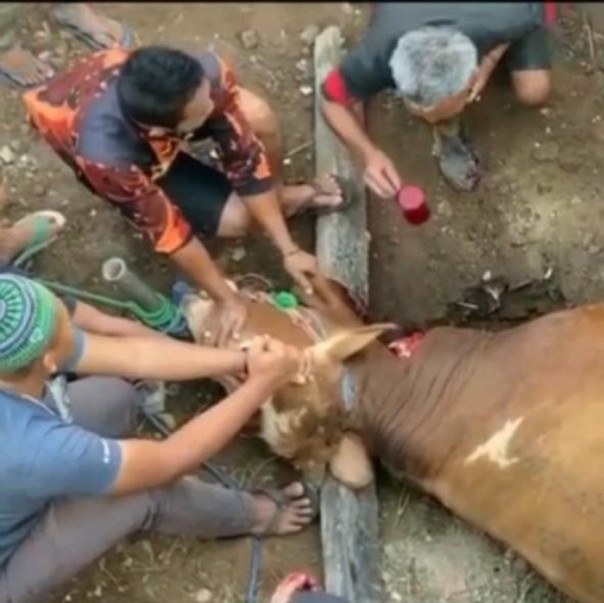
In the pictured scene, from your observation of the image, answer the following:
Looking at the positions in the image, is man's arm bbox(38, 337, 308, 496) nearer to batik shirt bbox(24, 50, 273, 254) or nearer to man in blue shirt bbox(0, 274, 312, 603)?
man in blue shirt bbox(0, 274, 312, 603)

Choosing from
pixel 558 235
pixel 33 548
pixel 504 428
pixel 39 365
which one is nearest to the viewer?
pixel 39 365

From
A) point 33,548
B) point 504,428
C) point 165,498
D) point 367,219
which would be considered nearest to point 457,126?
point 367,219

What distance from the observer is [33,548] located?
418 cm

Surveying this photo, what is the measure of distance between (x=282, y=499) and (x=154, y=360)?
908 mm

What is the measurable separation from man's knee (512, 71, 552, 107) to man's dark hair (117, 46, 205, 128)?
1.50 metres

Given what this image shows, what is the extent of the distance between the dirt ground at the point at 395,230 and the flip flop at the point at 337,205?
134mm

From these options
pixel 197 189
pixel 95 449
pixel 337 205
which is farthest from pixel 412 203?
pixel 95 449

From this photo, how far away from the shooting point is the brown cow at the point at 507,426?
4340 millimetres

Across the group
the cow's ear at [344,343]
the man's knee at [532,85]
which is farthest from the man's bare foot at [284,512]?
the man's knee at [532,85]

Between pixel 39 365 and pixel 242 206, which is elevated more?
pixel 39 365

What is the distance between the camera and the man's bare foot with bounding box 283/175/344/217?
5.11 meters

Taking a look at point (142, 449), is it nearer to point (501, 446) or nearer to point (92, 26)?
point (501, 446)

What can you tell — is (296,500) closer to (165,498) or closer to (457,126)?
(165,498)

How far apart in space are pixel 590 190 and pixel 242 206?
48.8 inches
